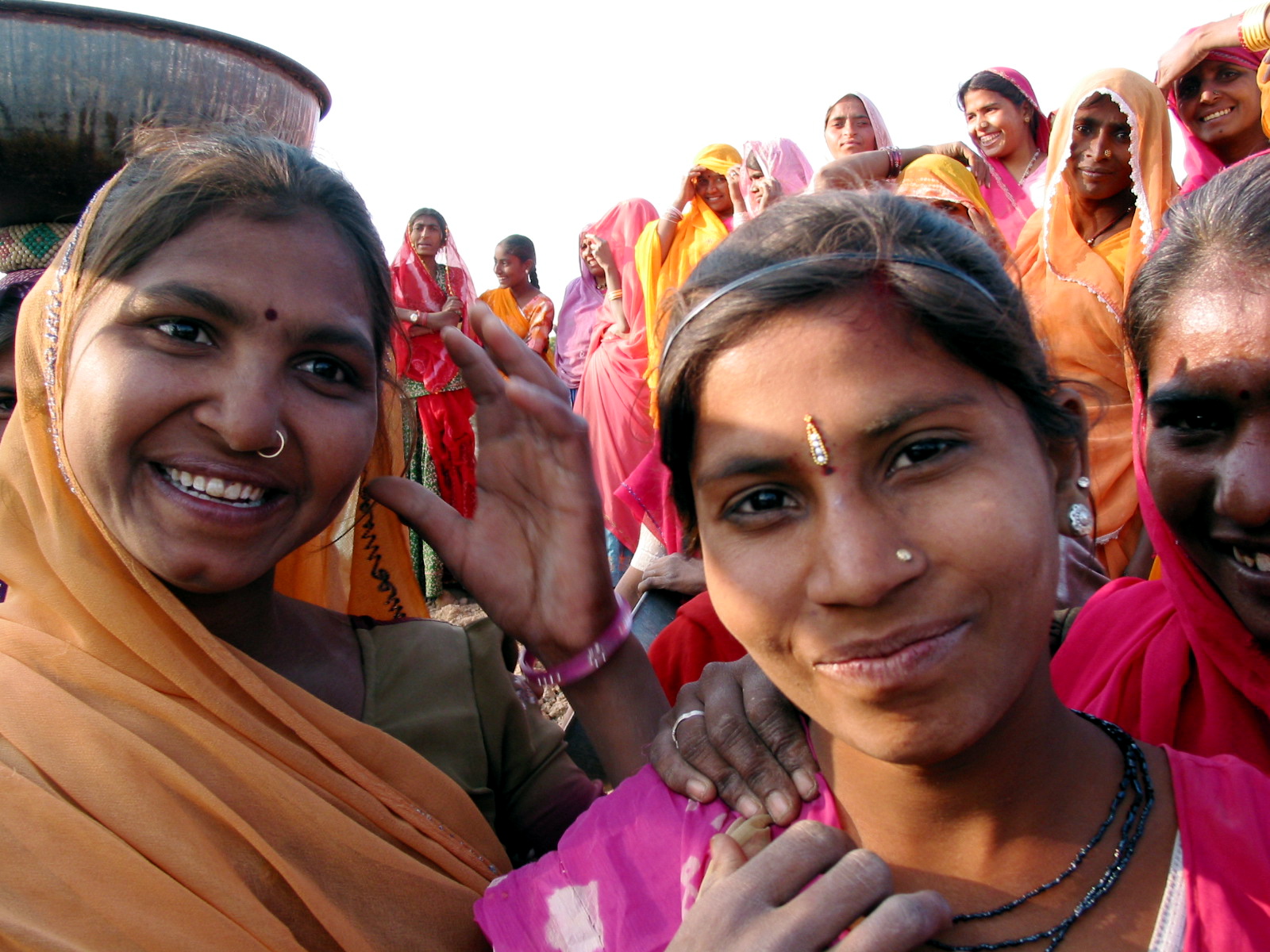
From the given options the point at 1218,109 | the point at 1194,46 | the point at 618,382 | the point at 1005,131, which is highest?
the point at 1194,46

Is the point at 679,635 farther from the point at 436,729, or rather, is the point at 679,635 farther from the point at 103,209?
the point at 103,209

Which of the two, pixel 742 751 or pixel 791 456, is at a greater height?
pixel 791 456

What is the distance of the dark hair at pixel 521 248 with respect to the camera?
9.86 m

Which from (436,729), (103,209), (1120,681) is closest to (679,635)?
(436,729)

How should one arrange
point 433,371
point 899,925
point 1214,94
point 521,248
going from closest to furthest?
point 899,925, point 1214,94, point 433,371, point 521,248

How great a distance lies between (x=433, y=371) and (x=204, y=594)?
21.0 ft

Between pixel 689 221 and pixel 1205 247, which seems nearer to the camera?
pixel 1205 247

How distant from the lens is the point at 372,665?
1.81m

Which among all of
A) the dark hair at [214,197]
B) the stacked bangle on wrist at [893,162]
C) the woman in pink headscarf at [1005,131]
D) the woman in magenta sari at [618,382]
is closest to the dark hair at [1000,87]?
the woman in pink headscarf at [1005,131]

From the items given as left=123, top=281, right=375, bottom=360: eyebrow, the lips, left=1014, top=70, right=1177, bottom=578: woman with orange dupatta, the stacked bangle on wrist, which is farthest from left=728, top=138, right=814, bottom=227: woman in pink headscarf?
the lips

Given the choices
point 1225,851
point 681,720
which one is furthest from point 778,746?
point 1225,851

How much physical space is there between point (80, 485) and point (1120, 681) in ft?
6.30

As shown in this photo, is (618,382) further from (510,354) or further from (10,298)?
(510,354)

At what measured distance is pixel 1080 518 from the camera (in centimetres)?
151
